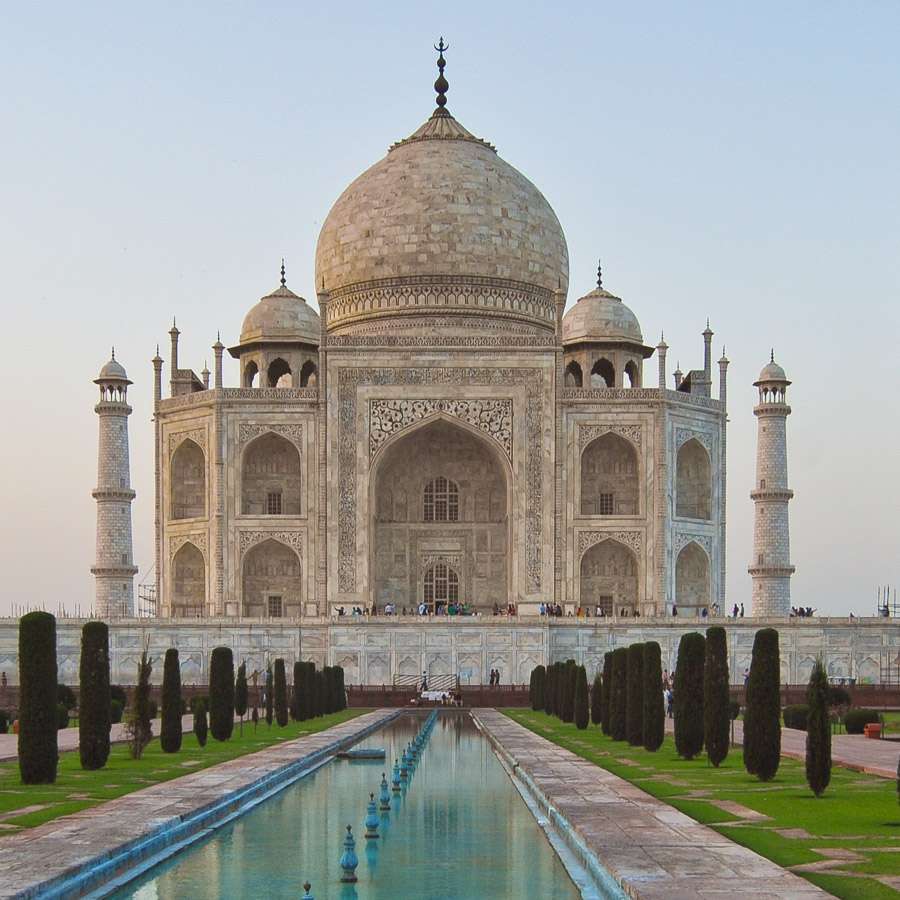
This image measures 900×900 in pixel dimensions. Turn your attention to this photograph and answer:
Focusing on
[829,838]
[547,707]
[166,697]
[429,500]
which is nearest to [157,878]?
[829,838]

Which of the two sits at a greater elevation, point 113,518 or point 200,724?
point 113,518

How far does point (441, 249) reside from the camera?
35.7 m

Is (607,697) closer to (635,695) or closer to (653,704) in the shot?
(635,695)

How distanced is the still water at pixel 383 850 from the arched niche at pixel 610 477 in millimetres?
20575

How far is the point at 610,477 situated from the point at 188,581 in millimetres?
9556

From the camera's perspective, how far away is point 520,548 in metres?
32.1

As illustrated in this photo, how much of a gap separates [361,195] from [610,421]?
8.92 m

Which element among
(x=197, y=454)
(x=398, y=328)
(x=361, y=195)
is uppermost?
(x=361, y=195)

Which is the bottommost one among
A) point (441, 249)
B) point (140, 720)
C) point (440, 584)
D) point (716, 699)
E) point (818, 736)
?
point (140, 720)

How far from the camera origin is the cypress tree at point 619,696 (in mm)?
17688

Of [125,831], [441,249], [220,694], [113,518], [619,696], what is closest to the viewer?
[125,831]

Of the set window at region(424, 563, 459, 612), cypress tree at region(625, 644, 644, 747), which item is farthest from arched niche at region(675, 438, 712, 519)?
cypress tree at region(625, 644, 644, 747)

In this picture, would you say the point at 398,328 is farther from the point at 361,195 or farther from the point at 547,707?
the point at 547,707

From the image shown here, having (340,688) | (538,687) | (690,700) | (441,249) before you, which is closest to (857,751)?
(690,700)
